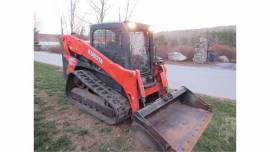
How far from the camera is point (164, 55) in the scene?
15.2 meters

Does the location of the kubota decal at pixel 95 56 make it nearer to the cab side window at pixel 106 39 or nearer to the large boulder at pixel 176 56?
the cab side window at pixel 106 39

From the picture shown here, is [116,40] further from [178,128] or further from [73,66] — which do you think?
[178,128]

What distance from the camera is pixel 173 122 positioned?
3449 millimetres

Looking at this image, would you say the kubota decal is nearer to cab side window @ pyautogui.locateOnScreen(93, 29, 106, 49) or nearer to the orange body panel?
the orange body panel

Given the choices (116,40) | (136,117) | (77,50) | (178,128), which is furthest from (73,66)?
(178,128)

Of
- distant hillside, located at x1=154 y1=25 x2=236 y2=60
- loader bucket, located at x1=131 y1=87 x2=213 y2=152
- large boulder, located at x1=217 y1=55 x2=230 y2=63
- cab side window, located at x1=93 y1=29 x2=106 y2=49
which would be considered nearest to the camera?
loader bucket, located at x1=131 y1=87 x2=213 y2=152

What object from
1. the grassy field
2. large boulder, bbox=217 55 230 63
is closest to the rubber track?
the grassy field

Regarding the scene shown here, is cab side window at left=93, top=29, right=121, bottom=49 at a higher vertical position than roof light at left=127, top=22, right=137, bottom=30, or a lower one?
lower

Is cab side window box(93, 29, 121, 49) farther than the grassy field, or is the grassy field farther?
cab side window box(93, 29, 121, 49)

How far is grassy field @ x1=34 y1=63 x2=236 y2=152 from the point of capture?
298cm

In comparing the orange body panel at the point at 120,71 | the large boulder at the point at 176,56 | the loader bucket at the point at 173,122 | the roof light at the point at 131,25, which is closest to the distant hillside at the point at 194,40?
the large boulder at the point at 176,56

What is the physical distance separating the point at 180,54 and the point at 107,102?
11496mm

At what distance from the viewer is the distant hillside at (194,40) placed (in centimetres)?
1284

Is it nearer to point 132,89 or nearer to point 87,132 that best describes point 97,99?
point 87,132
